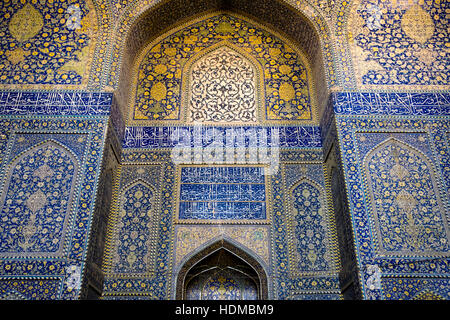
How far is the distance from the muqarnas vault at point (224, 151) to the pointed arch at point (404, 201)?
0.06 feet

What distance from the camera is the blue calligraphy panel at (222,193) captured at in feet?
18.6

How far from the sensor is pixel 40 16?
6312 mm

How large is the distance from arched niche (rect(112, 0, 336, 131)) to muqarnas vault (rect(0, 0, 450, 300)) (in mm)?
32

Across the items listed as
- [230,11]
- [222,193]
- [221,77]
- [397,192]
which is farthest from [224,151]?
[230,11]

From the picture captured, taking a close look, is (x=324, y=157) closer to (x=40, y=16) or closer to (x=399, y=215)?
(x=399, y=215)

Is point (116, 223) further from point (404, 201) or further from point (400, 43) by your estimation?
point (400, 43)

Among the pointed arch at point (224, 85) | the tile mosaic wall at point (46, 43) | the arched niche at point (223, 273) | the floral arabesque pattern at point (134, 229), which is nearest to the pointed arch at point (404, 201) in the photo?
the arched niche at point (223, 273)

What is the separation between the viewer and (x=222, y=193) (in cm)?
579

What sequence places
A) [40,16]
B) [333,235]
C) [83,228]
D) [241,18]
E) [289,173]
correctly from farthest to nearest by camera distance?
[241,18], [40,16], [289,173], [333,235], [83,228]
